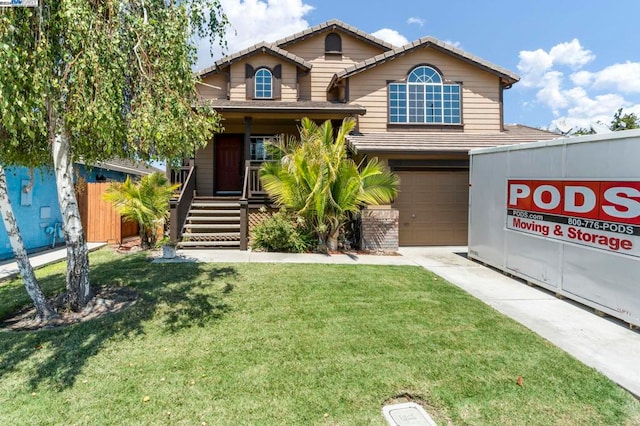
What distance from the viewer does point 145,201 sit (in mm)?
9336

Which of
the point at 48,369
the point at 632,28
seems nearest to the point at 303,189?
the point at 48,369

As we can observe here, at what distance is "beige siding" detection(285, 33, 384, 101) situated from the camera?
44.6ft

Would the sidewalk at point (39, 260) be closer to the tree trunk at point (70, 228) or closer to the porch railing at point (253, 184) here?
the tree trunk at point (70, 228)

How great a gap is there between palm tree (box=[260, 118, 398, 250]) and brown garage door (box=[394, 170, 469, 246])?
1.44 metres

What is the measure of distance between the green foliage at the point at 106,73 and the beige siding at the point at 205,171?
7655 millimetres

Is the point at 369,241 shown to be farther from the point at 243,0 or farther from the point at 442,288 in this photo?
the point at 243,0

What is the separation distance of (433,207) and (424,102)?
3.91m

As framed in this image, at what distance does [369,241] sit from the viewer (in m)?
9.75

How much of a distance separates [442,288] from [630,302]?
8.26 ft

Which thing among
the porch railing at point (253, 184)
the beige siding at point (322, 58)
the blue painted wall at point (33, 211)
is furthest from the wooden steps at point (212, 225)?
the beige siding at point (322, 58)

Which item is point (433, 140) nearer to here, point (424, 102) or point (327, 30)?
point (424, 102)

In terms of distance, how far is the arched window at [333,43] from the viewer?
1395 centimetres

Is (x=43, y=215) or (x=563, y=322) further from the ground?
(x=43, y=215)

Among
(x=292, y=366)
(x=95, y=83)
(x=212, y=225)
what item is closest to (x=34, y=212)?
(x=212, y=225)
